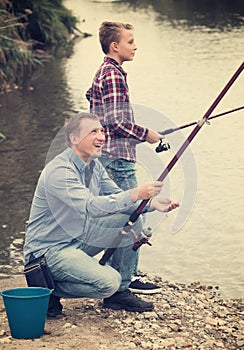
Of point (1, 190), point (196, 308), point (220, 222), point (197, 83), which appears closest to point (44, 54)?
point (197, 83)

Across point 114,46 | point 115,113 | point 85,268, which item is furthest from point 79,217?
point 114,46

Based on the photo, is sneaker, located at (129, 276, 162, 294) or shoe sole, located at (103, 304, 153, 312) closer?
shoe sole, located at (103, 304, 153, 312)

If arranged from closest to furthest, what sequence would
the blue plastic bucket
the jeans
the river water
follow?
the blue plastic bucket → the jeans → the river water

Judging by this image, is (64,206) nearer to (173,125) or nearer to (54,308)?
(54,308)

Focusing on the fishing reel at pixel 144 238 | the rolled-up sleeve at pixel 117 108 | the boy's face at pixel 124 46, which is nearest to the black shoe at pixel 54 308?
the fishing reel at pixel 144 238

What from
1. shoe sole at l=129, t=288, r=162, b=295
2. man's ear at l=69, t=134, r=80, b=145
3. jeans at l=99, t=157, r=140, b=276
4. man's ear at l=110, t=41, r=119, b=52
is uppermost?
man's ear at l=110, t=41, r=119, b=52

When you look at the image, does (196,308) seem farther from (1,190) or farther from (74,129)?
(1,190)

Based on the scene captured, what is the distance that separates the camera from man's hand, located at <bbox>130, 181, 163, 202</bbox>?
19.5ft

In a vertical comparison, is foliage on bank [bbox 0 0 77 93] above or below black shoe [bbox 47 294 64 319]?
below

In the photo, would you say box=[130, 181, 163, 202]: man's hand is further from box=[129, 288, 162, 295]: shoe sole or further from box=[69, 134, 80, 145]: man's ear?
box=[129, 288, 162, 295]: shoe sole

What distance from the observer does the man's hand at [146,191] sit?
595cm

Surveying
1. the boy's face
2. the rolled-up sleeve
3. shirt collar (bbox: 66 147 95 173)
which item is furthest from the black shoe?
the boy's face

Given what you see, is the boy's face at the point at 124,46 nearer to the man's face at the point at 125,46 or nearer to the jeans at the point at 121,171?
the man's face at the point at 125,46

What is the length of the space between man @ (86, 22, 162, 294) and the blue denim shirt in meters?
0.55
